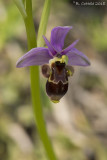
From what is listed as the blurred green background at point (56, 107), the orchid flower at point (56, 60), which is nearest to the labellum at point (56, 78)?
the orchid flower at point (56, 60)

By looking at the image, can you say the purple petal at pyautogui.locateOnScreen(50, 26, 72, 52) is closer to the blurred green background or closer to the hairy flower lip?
the hairy flower lip

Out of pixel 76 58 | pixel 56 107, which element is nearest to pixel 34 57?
pixel 76 58

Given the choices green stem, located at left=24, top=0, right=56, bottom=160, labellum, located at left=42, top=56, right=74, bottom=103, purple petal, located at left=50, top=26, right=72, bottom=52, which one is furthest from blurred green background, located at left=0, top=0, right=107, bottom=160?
purple petal, located at left=50, top=26, right=72, bottom=52

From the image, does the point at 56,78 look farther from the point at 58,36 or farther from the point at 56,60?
the point at 58,36

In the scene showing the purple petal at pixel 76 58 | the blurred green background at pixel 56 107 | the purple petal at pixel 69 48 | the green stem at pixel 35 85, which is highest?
the blurred green background at pixel 56 107

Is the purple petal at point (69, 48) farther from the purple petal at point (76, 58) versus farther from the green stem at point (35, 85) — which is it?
the green stem at point (35, 85)

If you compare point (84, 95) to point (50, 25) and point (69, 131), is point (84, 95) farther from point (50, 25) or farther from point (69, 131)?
point (50, 25)
